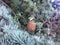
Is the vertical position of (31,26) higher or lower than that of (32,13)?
lower

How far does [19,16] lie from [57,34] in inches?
23.5

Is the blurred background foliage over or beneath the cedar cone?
over

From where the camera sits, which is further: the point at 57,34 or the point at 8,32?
the point at 57,34

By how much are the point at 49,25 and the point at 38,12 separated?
25 centimetres

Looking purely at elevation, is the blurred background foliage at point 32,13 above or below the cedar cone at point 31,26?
above

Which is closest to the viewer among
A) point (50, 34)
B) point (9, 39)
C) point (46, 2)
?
point (9, 39)

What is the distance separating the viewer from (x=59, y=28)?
2.58 meters

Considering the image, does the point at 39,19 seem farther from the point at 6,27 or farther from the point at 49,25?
the point at 6,27

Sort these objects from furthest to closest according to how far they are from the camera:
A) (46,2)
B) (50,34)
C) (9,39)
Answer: (46,2), (50,34), (9,39)

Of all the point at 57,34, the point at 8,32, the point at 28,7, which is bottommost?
the point at 57,34

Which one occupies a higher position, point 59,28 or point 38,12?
point 38,12

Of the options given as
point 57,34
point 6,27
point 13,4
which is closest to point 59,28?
point 57,34

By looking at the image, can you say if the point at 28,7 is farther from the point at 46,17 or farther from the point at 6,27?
the point at 6,27

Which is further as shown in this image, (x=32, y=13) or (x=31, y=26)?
(x=32, y=13)
